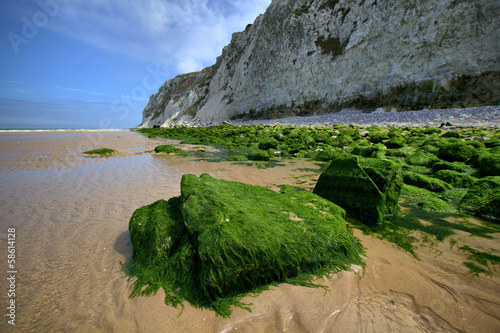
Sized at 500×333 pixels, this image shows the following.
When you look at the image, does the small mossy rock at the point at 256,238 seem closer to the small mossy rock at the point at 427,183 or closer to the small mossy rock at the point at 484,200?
the small mossy rock at the point at 484,200

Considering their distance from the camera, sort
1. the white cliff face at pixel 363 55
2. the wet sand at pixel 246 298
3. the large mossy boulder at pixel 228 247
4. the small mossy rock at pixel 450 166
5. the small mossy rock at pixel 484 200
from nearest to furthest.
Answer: the wet sand at pixel 246 298
the large mossy boulder at pixel 228 247
the small mossy rock at pixel 484 200
the small mossy rock at pixel 450 166
the white cliff face at pixel 363 55

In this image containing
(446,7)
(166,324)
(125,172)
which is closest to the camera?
(166,324)

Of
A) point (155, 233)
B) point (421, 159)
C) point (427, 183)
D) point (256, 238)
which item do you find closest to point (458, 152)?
point (421, 159)

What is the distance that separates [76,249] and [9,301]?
695mm

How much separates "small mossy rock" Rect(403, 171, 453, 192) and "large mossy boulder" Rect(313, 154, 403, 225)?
4.39 feet

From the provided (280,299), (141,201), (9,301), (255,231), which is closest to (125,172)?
(141,201)

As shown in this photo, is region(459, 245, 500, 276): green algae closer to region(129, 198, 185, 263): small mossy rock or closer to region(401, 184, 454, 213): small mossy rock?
region(401, 184, 454, 213): small mossy rock

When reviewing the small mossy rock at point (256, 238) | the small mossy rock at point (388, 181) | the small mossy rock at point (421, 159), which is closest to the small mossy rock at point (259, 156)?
the small mossy rock at point (421, 159)

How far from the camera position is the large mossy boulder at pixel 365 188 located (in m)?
3.11

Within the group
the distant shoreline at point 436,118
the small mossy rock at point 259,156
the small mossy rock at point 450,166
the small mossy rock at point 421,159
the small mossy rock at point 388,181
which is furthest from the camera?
the distant shoreline at point 436,118

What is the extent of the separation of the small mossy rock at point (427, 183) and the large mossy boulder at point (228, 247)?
2.79 metres

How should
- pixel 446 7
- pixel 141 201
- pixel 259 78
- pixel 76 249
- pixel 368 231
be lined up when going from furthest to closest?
pixel 259 78 < pixel 446 7 < pixel 141 201 < pixel 368 231 < pixel 76 249

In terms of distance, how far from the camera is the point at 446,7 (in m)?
16.7

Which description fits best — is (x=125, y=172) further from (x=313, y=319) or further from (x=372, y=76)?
(x=372, y=76)
